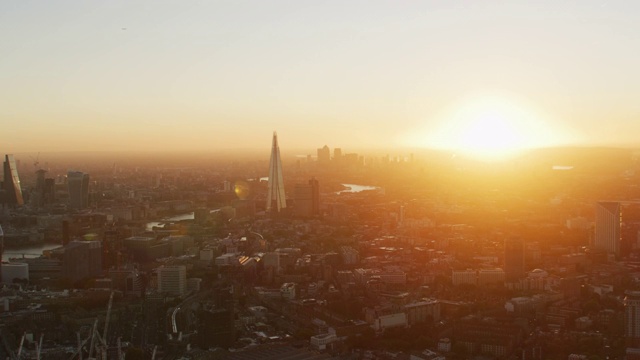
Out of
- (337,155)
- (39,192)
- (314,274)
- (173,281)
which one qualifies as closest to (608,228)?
(314,274)

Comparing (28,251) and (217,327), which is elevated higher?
(217,327)

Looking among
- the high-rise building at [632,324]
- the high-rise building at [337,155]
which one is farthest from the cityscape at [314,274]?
A: the high-rise building at [337,155]

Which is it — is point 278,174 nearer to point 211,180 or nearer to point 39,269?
point 39,269

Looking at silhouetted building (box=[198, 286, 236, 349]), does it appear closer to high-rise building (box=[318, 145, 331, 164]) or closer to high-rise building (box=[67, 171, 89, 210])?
high-rise building (box=[67, 171, 89, 210])

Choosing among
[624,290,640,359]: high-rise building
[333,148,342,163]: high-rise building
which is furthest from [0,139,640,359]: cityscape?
[333,148,342,163]: high-rise building

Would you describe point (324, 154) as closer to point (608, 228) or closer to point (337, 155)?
point (337, 155)

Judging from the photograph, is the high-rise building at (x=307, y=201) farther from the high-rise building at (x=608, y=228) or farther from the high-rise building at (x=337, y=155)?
the high-rise building at (x=337, y=155)
